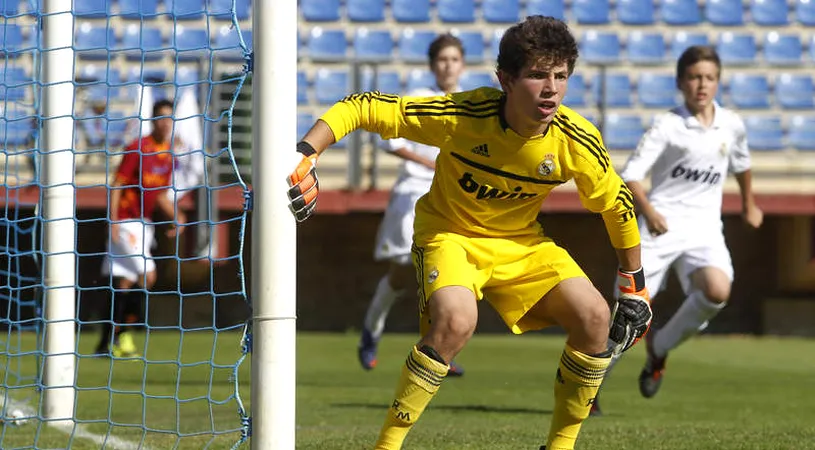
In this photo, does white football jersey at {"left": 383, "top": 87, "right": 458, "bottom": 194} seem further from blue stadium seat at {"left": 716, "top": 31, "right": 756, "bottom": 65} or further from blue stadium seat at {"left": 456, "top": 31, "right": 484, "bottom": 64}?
blue stadium seat at {"left": 716, "top": 31, "right": 756, "bottom": 65}

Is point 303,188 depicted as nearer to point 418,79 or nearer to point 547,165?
point 547,165

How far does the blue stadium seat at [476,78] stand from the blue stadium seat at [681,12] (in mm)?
2695

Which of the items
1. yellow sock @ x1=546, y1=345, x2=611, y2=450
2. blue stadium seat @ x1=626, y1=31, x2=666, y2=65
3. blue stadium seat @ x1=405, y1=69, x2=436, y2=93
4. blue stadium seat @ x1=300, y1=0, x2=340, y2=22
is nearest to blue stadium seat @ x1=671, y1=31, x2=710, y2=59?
blue stadium seat @ x1=626, y1=31, x2=666, y2=65

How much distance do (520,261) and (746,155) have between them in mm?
3610

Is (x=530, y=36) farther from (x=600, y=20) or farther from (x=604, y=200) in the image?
(x=600, y=20)

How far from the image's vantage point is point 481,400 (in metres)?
8.29

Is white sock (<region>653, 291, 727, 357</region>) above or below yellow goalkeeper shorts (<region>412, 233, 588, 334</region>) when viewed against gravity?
below

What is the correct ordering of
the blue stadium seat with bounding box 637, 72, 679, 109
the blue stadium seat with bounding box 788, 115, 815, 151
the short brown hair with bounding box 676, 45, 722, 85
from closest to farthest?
1. the short brown hair with bounding box 676, 45, 722, 85
2. the blue stadium seat with bounding box 788, 115, 815, 151
3. the blue stadium seat with bounding box 637, 72, 679, 109

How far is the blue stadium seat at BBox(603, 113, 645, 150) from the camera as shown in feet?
49.6

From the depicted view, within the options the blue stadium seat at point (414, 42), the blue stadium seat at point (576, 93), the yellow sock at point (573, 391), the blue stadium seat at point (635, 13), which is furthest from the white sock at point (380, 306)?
the blue stadium seat at point (635, 13)

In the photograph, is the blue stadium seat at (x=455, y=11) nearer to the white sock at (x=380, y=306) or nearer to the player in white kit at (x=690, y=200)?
the white sock at (x=380, y=306)

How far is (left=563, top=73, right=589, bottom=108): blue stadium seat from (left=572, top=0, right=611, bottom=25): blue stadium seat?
1.16m

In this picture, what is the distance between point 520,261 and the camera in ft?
16.2

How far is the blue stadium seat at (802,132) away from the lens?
15734 millimetres
